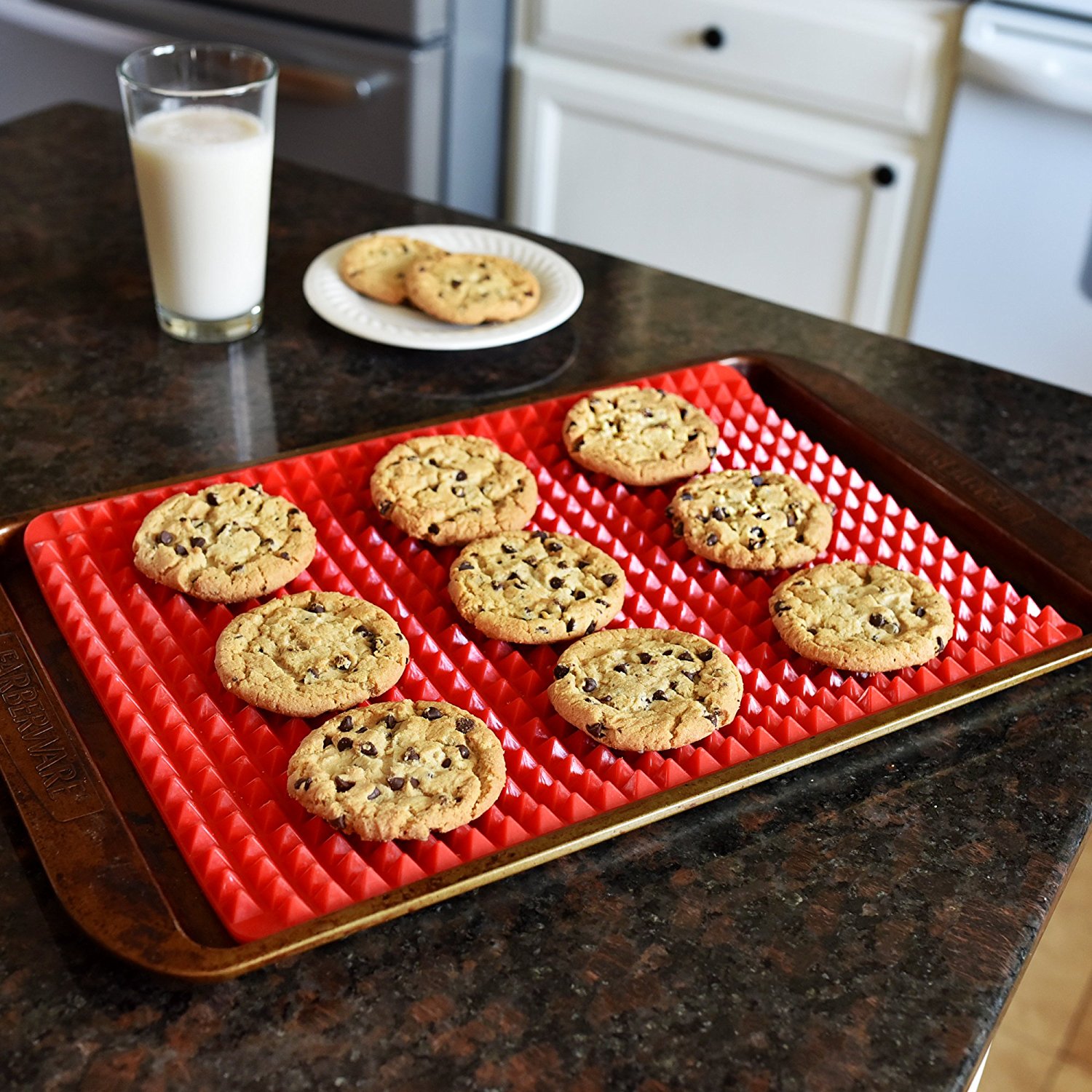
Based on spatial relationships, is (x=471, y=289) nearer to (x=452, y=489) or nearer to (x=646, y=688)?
(x=452, y=489)

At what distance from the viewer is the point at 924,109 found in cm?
221

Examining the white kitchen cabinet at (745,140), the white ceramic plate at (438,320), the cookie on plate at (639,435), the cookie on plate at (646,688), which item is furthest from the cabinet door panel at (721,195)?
the cookie on plate at (646,688)

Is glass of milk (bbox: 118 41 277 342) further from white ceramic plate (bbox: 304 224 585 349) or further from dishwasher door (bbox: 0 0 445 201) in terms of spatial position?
dishwasher door (bbox: 0 0 445 201)

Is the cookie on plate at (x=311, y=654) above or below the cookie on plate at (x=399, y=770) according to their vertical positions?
above

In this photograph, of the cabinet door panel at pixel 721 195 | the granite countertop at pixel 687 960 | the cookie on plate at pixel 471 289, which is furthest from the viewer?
the cabinet door panel at pixel 721 195

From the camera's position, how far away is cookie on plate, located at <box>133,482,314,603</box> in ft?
3.14

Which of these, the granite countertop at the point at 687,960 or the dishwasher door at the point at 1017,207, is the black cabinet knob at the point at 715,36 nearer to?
the dishwasher door at the point at 1017,207

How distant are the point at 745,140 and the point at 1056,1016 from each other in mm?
1601

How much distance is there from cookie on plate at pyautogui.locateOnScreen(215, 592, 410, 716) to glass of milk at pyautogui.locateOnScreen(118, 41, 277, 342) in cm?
47

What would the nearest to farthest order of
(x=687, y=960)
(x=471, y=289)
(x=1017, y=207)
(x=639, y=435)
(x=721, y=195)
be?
(x=687, y=960), (x=639, y=435), (x=471, y=289), (x=1017, y=207), (x=721, y=195)

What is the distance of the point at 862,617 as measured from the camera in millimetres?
958

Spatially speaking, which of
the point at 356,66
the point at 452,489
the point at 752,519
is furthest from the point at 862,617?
the point at 356,66

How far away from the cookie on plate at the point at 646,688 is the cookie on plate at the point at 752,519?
107 millimetres

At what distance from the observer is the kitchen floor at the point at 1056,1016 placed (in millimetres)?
1741
